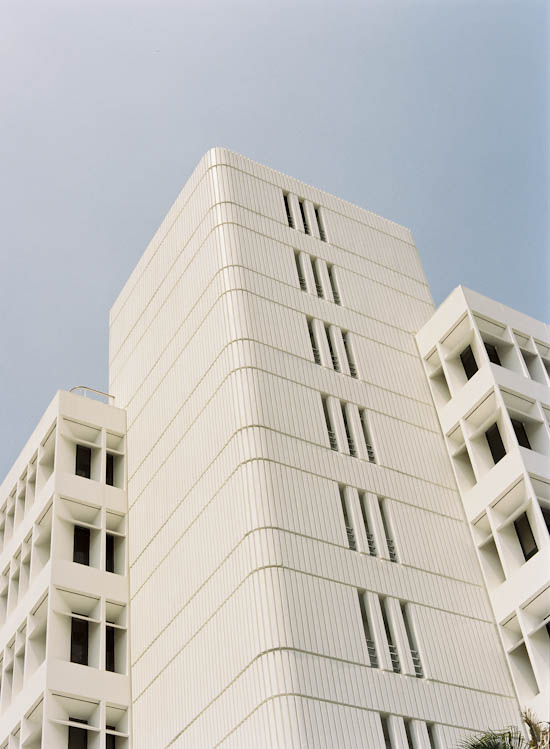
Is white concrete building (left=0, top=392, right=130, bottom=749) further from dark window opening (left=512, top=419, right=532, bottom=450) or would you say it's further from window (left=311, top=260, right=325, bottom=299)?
dark window opening (left=512, top=419, right=532, bottom=450)

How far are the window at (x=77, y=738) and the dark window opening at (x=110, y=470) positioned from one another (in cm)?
1081

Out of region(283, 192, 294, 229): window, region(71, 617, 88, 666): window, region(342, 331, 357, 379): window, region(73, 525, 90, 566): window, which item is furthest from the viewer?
region(283, 192, 294, 229): window

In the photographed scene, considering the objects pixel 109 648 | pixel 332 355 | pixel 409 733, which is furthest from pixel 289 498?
pixel 109 648

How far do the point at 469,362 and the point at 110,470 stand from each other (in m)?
15.7

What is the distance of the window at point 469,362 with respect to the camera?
138 ft

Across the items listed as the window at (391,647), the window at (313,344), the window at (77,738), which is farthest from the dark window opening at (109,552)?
the window at (391,647)

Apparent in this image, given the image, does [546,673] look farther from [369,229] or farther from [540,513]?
[369,229]

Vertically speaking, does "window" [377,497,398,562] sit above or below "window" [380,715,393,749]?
above

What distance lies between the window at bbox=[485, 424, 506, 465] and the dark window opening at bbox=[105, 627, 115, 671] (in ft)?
51.7

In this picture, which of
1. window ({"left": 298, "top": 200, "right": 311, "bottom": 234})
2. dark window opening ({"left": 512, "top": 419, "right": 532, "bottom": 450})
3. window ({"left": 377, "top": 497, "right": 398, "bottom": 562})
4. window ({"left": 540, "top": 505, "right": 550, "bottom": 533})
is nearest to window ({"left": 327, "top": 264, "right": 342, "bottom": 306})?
window ({"left": 298, "top": 200, "right": 311, "bottom": 234})

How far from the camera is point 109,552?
42500mm

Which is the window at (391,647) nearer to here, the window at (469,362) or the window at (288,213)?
the window at (469,362)

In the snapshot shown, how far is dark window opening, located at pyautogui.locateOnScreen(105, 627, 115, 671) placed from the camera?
38.9 meters

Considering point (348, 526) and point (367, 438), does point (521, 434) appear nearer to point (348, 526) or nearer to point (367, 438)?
point (367, 438)
